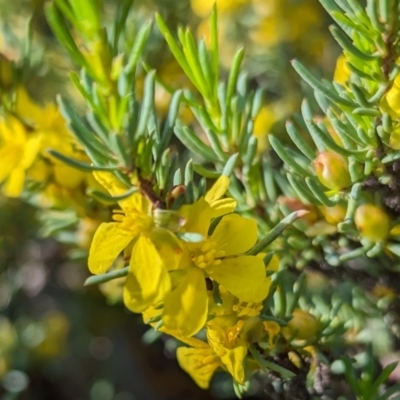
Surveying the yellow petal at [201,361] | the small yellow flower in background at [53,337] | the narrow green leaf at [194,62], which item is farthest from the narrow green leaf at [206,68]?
the small yellow flower in background at [53,337]

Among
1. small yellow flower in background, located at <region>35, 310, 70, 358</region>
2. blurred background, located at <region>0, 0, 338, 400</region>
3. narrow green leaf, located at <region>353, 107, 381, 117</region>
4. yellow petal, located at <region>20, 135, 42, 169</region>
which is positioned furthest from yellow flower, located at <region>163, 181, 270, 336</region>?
small yellow flower in background, located at <region>35, 310, 70, 358</region>

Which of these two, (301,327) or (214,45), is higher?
(214,45)

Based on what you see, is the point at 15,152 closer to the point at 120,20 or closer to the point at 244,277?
the point at 120,20

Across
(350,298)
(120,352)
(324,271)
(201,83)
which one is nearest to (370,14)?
(201,83)

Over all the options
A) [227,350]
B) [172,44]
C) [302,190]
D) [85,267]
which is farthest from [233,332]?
[85,267]

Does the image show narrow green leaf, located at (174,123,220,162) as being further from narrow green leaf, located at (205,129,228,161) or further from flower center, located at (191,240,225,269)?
flower center, located at (191,240,225,269)
